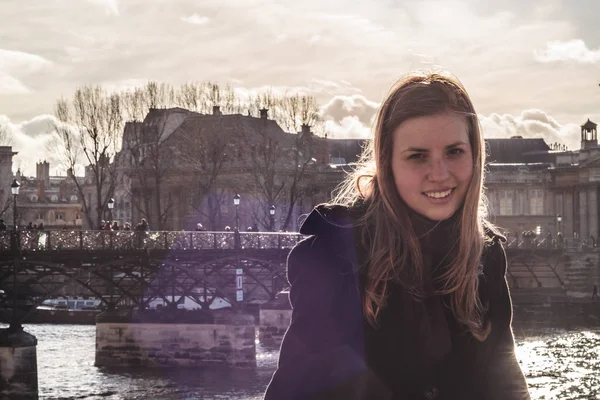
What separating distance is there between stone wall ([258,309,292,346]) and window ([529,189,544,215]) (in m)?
58.5

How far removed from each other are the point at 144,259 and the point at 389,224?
45.3 metres

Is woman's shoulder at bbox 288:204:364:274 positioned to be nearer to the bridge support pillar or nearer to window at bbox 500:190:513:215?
the bridge support pillar

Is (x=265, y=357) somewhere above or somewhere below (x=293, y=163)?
below

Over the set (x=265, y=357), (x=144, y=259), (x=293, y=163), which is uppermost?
(x=293, y=163)

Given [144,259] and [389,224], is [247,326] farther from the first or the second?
[389,224]

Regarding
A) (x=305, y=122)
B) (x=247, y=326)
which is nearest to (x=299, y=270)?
→ (x=247, y=326)

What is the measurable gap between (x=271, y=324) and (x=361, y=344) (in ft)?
173

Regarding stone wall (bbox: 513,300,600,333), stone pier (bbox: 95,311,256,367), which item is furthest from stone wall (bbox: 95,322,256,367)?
stone wall (bbox: 513,300,600,333)

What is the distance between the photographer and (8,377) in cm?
3856

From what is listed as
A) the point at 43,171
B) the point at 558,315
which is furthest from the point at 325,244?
the point at 43,171

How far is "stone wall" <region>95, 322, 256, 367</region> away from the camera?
155 feet

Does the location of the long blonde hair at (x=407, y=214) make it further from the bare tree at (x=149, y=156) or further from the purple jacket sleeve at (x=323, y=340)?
the bare tree at (x=149, y=156)

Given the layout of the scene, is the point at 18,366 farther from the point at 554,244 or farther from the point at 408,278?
the point at 554,244

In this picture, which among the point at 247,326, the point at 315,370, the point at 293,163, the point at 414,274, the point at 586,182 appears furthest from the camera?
the point at 586,182
